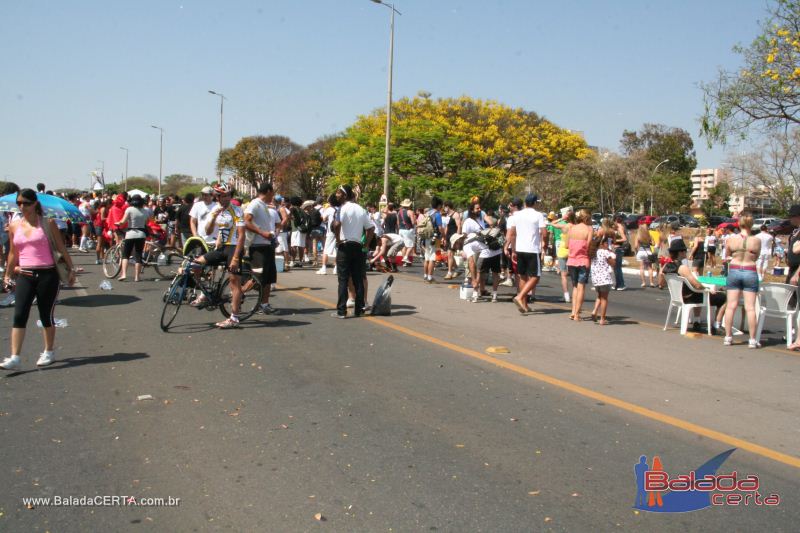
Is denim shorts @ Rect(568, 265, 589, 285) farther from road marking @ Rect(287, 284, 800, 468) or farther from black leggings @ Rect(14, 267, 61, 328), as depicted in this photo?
black leggings @ Rect(14, 267, 61, 328)

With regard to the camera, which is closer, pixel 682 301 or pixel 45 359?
pixel 45 359

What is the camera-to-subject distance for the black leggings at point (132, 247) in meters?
15.6

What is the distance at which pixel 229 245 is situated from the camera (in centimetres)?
1048

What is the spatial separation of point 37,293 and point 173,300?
246 cm

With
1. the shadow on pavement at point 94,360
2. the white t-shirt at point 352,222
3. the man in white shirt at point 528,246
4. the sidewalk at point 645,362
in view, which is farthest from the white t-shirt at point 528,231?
the shadow on pavement at point 94,360

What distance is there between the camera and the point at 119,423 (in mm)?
5680

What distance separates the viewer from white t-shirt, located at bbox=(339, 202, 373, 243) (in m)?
11.0

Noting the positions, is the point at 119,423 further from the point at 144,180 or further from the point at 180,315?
the point at 144,180

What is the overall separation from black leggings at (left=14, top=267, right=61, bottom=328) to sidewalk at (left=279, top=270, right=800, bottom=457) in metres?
4.11

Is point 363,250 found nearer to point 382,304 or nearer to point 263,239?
point 382,304

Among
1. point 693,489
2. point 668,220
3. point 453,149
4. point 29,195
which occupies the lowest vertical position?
point 693,489

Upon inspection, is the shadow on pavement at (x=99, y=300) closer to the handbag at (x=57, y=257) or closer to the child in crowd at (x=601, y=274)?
the handbag at (x=57, y=257)

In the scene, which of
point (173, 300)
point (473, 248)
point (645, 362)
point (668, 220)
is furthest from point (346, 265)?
point (668, 220)

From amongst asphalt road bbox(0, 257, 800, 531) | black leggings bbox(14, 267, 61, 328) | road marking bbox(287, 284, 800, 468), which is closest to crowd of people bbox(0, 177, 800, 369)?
black leggings bbox(14, 267, 61, 328)
